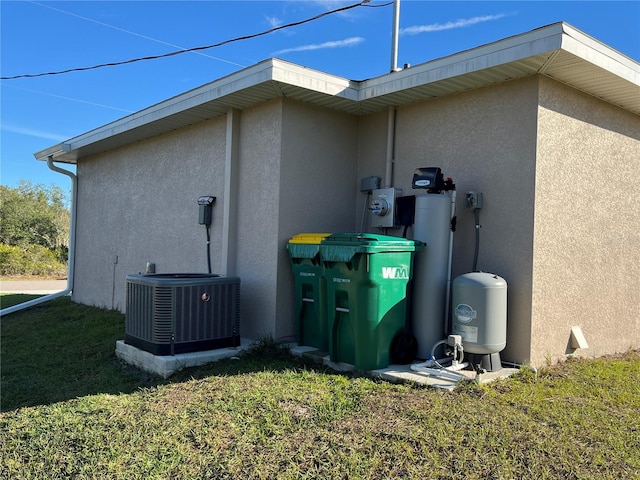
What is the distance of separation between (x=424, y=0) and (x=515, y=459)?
22.2ft

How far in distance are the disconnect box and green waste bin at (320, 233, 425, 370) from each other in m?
0.92

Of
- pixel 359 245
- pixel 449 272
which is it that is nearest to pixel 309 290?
pixel 359 245

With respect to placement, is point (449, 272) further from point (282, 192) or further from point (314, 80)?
point (314, 80)

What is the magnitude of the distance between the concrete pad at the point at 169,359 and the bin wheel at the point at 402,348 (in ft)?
5.82

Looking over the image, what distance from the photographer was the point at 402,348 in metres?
5.07

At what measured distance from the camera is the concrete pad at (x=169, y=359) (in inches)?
207

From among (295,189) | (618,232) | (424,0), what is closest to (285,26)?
(424,0)

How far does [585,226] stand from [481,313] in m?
1.97

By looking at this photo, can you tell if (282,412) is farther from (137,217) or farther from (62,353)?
(137,217)

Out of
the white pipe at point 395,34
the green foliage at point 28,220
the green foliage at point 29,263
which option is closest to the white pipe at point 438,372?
the white pipe at point 395,34

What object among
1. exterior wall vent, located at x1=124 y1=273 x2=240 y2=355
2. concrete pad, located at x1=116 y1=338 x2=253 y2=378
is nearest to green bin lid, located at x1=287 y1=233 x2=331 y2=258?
exterior wall vent, located at x1=124 y1=273 x2=240 y2=355

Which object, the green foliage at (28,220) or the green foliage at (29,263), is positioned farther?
the green foliage at (28,220)

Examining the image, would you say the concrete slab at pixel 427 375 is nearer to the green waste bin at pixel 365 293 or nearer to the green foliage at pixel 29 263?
the green waste bin at pixel 365 293

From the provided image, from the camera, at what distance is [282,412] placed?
152 inches
